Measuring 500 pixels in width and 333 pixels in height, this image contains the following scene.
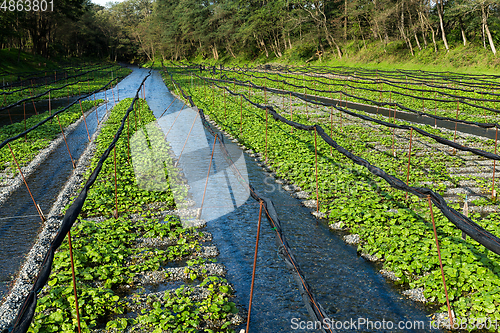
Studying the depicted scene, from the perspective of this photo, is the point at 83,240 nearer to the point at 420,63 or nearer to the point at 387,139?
the point at 387,139

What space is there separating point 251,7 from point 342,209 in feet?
235

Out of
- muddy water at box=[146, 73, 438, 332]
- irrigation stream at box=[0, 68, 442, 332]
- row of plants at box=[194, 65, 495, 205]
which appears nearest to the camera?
muddy water at box=[146, 73, 438, 332]

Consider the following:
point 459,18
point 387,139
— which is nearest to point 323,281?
point 387,139

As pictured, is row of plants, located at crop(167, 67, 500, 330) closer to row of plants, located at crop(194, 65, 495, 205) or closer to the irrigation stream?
the irrigation stream

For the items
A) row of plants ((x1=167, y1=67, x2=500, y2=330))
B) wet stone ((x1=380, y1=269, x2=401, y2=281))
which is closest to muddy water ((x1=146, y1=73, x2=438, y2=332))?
wet stone ((x1=380, y1=269, x2=401, y2=281))

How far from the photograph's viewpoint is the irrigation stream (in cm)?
627

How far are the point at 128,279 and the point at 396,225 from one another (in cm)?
574

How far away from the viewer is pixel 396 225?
814cm

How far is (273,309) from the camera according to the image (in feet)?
20.8

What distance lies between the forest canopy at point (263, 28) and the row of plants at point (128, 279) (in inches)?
1616

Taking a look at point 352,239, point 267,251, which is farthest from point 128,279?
point 352,239

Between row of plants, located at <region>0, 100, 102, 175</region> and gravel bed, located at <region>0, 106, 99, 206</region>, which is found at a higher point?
row of plants, located at <region>0, 100, 102, 175</region>

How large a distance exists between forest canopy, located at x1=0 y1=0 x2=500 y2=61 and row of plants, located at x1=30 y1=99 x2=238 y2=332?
4106 centimetres

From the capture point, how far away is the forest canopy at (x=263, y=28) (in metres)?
44.5
